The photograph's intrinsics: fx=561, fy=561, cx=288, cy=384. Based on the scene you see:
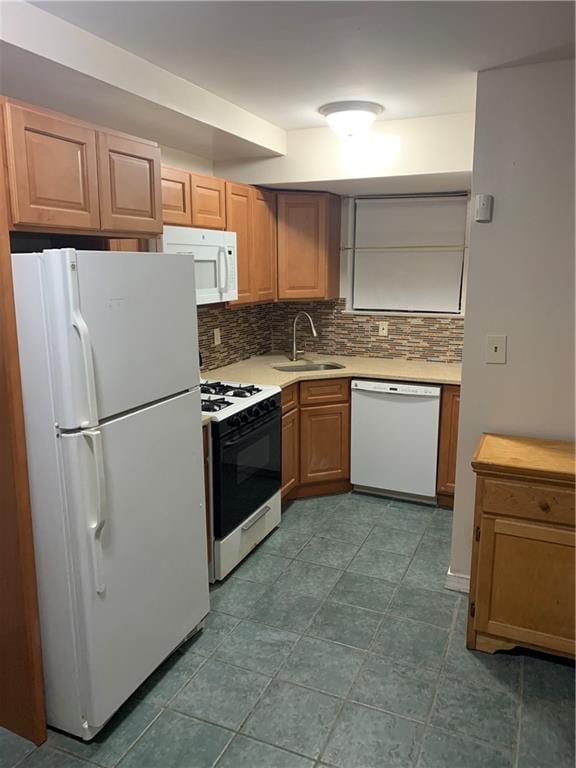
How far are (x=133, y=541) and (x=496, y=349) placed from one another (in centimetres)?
175

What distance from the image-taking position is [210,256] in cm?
309

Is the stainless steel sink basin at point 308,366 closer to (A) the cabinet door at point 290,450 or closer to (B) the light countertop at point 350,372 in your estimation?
(B) the light countertop at point 350,372

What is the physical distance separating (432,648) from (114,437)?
5.32 feet

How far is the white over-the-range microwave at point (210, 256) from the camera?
2.82 metres

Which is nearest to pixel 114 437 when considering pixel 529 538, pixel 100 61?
pixel 100 61

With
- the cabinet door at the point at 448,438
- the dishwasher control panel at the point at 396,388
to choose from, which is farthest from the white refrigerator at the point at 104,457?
the cabinet door at the point at 448,438

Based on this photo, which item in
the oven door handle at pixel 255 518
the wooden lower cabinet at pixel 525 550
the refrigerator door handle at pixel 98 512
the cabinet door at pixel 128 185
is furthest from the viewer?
the oven door handle at pixel 255 518

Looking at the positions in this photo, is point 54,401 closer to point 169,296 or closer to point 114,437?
point 114,437

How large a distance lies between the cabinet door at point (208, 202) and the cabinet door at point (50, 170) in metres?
1.09

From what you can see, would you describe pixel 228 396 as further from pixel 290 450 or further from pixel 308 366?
pixel 308 366

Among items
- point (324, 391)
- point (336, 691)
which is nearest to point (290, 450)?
point (324, 391)

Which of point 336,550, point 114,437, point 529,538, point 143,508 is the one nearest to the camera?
point 114,437

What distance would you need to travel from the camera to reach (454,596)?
278cm

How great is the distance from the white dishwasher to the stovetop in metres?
0.77
